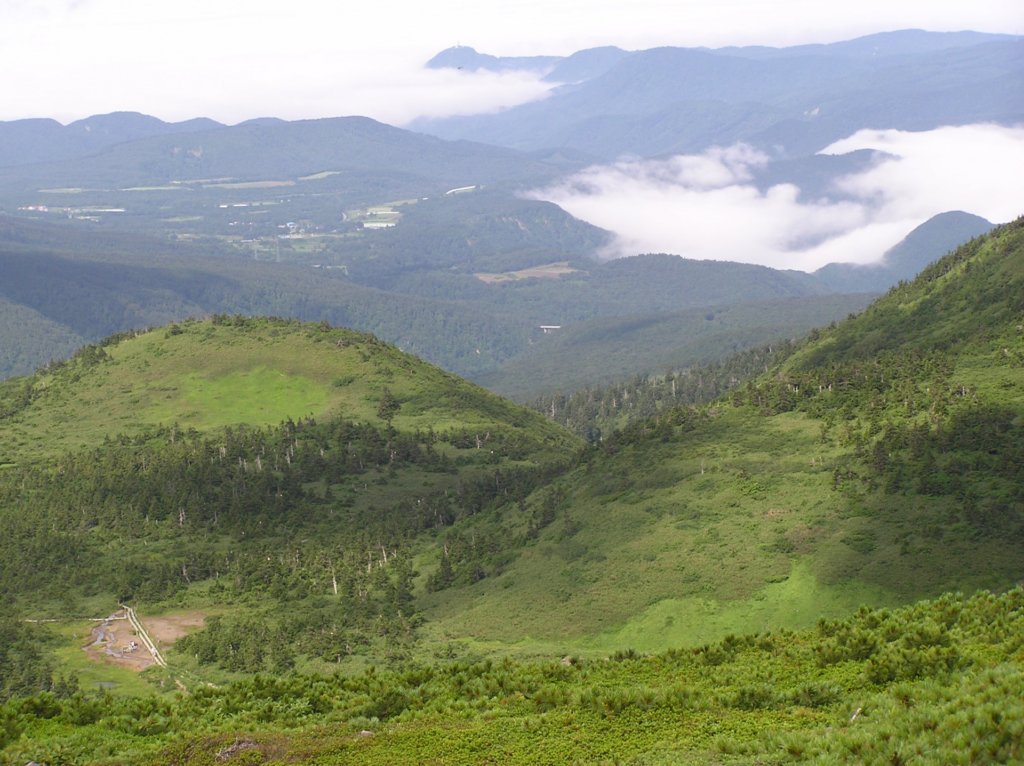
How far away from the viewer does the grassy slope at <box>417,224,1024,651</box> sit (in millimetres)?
95500

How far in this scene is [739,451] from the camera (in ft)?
431

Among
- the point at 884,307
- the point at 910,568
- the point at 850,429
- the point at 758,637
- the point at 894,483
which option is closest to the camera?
the point at 758,637

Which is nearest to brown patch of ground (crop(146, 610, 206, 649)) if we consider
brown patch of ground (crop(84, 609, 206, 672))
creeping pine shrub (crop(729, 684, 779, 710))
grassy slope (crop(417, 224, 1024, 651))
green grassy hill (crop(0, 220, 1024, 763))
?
brown patch of ground (crop(84, 609, 206, 672))

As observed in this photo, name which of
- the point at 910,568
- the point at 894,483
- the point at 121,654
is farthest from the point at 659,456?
the point at 121,654

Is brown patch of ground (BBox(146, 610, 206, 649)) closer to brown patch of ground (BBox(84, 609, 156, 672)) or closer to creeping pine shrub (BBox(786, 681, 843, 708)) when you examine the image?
brown patch of ground (BBox(84, 609, 156, 672))

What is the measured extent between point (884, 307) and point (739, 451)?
73.9 meters

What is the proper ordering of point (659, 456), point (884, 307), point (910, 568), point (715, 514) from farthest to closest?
1. point (884, 307)
2. point (659, 456)
3. point (715, 514)
4. point (910, 568)

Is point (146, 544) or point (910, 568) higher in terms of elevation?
point (910, 568)

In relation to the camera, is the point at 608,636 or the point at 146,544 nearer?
the point at 608,636

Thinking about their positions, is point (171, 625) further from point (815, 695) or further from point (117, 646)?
point (815, 695)

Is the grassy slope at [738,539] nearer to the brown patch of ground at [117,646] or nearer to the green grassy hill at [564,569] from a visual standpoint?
the green grassy hill at [564,569]

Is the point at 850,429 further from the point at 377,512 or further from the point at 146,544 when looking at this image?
the point at 146,544

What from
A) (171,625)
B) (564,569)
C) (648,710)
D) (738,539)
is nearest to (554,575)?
(564,569)

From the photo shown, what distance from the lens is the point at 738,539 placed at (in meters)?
110
